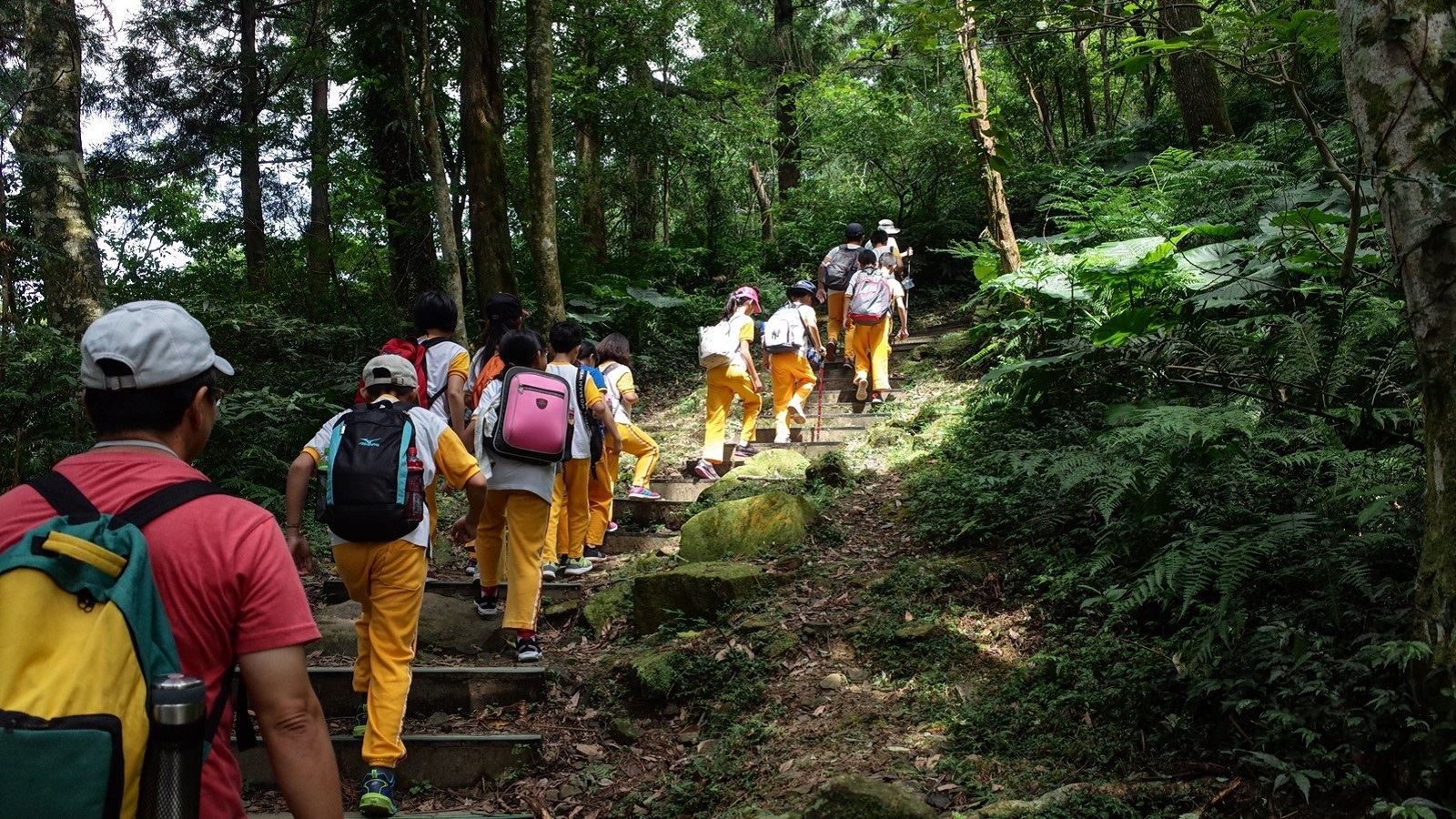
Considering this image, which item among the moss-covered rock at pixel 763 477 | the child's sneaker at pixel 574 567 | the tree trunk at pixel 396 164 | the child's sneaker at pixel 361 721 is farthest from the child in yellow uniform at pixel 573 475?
the tree trunk at pixel 396 164

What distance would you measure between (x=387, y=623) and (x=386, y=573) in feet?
0.79

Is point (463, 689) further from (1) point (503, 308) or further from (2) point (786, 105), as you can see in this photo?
(2) point (786, 105)

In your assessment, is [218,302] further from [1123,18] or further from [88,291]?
[1123,18]

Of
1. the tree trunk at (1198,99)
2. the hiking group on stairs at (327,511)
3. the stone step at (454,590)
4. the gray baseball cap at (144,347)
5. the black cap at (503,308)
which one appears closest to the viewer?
the hiking group on stairs at (327,511)

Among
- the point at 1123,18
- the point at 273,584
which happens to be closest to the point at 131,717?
the point at 273,584

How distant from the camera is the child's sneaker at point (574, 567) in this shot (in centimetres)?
763

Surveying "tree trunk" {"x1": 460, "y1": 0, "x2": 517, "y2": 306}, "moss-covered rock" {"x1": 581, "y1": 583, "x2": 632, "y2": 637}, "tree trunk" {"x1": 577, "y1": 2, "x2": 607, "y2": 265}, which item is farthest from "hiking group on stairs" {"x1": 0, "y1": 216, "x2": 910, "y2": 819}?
"tree trunk" {"x1": 577, "y1": 2, "x2": 607, "y2": 265}

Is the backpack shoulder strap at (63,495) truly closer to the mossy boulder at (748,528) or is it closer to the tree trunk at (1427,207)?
the tree trunk at (1427,207)

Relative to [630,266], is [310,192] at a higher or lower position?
higher

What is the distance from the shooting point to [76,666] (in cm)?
147

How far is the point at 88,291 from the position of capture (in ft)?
29.6

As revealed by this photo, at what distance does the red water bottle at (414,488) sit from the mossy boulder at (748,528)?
3178mm

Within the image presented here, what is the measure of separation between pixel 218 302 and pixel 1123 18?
31.1ft

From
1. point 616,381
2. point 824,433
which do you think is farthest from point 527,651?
point 824,433
